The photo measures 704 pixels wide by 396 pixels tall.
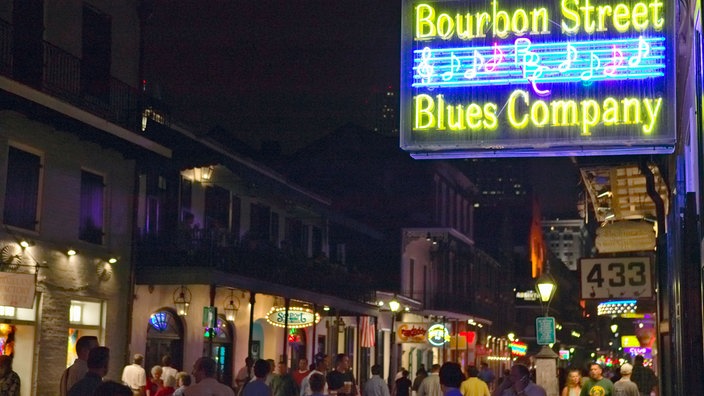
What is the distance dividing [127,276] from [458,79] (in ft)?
50.3

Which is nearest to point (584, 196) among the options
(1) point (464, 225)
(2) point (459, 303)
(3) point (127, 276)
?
(3) point (127, 276)

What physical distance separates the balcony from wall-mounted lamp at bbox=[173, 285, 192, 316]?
51.5 inches

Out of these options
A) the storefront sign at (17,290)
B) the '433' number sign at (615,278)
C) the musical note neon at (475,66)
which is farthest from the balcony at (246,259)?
the musical note neon at (475,66)

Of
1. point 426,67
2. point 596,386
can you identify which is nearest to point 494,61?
point 426,67

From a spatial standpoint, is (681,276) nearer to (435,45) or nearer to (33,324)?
(435,45)

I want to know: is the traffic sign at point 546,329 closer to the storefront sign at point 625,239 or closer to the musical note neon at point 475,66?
the storefront sign at point 625,239

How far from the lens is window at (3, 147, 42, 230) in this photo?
2052 cm

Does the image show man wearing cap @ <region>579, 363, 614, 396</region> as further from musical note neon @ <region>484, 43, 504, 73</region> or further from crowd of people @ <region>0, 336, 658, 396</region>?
musical note neon @ <region>484, 43, 504, 73</region>

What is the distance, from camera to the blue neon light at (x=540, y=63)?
35.9 ft

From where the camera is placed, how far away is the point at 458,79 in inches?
455

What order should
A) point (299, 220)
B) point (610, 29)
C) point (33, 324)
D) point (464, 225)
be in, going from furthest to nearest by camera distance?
point (464, 225), point (299, 220), point (33, 324), point (610, 29)

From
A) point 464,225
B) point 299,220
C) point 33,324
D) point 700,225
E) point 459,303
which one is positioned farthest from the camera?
point 464,225

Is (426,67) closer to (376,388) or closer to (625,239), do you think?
(625,239)

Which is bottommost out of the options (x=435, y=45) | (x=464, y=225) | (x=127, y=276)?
(x=127, y=276)
